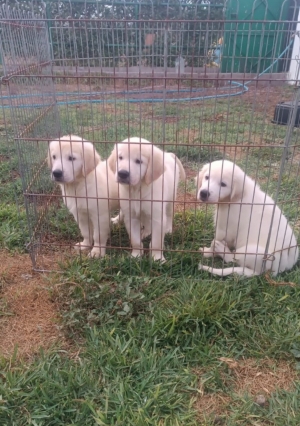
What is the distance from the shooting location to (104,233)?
10.7 ft

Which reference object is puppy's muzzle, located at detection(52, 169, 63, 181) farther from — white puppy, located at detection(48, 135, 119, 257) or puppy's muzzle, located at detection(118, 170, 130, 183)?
puppy's muzzle, located at detection(118, 170, 130, 183)

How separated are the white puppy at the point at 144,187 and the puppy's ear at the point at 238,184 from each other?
0.49 meters

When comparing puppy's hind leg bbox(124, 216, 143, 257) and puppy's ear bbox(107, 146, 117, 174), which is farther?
puppy's hind leg bbox(124, 216, 143, 257)

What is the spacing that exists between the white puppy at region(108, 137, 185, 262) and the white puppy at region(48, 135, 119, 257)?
0.47ft

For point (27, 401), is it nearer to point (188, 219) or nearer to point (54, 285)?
point (54, 285)

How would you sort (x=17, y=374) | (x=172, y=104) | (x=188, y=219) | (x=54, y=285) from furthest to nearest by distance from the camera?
(x=172, y=104), (x=188, y=219), (x=54, y=285), (x=17, y=374)

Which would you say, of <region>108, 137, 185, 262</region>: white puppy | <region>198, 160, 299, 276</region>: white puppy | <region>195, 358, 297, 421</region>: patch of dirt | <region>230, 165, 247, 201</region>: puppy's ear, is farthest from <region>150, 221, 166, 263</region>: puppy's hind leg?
<region>195, 358, 297, 421</region>: patch of dirt

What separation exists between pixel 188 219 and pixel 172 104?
405 cm

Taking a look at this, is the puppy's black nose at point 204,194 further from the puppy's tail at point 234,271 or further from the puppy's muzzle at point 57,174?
the puppy's muzzle at point 57,174

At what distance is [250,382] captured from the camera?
227 cm

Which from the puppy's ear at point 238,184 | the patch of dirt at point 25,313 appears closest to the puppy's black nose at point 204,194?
the puppy's ear at point 238,184

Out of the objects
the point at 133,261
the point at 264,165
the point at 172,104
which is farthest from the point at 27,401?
the point at 172,104

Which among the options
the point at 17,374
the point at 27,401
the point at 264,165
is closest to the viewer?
the point at 27,401

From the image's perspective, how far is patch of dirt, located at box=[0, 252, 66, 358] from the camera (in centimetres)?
251
